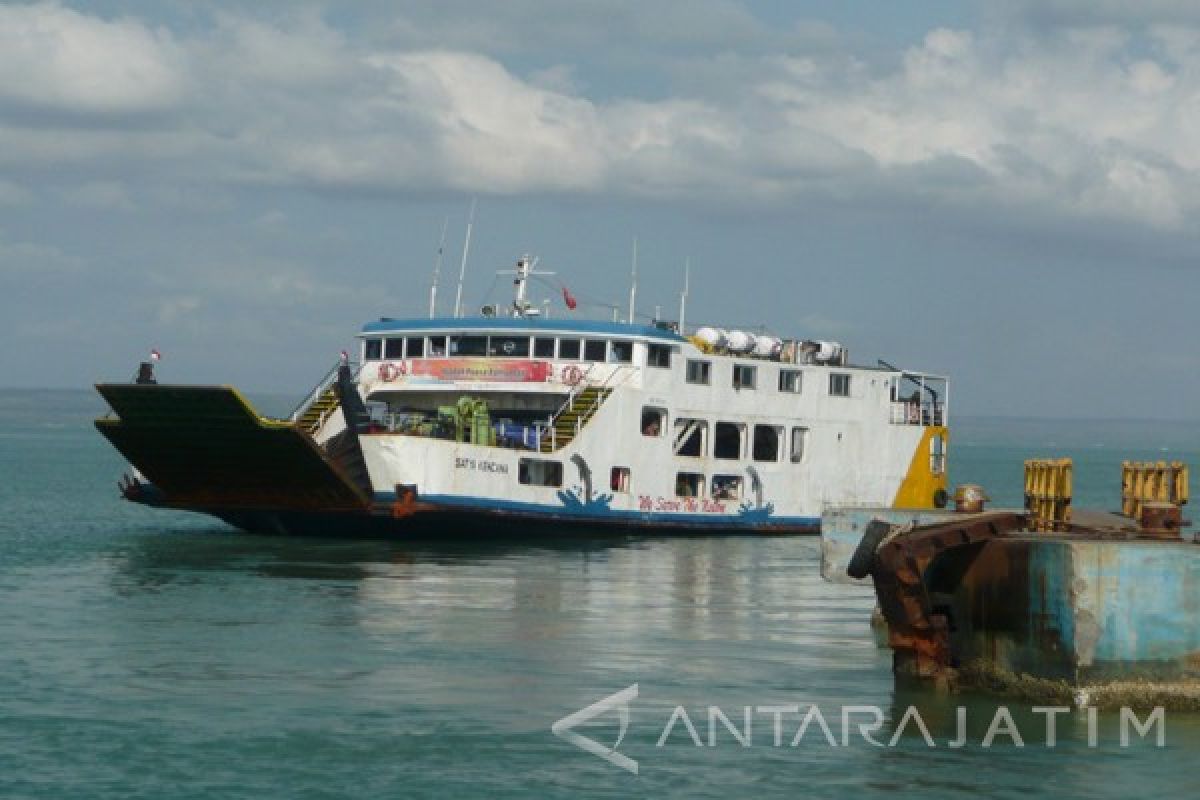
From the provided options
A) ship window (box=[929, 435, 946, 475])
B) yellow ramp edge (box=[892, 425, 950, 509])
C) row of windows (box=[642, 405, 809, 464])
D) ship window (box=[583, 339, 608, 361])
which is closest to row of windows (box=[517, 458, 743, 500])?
row of windows (box=[642, 405, 809, 464])

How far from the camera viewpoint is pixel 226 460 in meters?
37.3

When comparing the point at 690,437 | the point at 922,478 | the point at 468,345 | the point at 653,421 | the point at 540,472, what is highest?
the point at 468,345

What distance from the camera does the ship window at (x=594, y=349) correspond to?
42062 mm

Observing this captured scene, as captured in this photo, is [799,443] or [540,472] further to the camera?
[799,443]

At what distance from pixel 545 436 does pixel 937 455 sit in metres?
13.5

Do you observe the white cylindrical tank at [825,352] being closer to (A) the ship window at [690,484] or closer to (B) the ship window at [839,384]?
(B) the ship window at [839,384]

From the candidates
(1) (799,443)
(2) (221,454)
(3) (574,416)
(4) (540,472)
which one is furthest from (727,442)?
(2) (221,454)

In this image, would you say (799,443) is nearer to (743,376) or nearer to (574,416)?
(743,376)

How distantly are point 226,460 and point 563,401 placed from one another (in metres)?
8.49

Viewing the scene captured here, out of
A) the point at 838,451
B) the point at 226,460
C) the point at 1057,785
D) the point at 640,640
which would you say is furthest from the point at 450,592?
the point at 838,451

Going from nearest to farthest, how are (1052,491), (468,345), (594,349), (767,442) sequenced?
(1052,491), (594,349), (468,345), (767,442)

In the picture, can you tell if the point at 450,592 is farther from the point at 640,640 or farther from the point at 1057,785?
the point at 1057,785

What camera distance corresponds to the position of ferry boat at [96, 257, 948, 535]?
37.3 m

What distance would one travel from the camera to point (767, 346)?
45.3 meters
